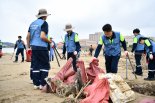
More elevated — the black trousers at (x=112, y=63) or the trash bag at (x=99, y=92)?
the black trousers at (x=112, y=63)

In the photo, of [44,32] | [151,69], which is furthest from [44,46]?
[151,69]

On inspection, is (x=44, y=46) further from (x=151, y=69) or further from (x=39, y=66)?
(x=151, y=69)

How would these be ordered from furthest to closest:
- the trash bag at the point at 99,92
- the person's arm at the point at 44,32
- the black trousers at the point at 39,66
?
the black trousers at the point at 39,66, the person's arm at the point at 44,32, the trash bag at the point at 99,92

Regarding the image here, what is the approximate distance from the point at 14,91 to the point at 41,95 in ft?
3.02

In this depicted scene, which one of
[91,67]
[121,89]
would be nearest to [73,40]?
[91,67]

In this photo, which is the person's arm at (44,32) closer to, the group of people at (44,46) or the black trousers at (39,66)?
the group of people at (44,46)

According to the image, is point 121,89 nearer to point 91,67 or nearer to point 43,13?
point 91,67

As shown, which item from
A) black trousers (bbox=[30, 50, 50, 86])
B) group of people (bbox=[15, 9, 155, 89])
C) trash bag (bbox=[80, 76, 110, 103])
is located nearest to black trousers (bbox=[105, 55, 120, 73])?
group of people (bbox=[15, 9, 155, 89])

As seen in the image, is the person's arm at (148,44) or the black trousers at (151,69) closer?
the person's arm at (148,44)

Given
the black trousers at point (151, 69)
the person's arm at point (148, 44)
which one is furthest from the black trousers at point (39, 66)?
the black trousers at point (151, 69)

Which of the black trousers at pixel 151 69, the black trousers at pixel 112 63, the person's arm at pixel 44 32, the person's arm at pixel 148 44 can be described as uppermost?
the person's arm at pixel 44 32

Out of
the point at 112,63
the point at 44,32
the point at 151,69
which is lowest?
the point at 151,69

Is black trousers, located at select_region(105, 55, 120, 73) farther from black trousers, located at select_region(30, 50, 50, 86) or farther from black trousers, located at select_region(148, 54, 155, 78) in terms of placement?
black trousers, located at select_region(148, 54, 155, 78)

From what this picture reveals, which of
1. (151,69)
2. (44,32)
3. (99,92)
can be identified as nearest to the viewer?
(99,92)
